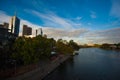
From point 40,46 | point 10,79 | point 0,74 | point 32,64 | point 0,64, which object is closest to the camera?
point 10,79

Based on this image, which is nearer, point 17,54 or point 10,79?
point 10,79

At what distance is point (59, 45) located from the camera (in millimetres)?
88250

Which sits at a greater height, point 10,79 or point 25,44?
point 25,44

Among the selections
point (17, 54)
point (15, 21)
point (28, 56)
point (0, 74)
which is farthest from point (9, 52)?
point (15, 21)

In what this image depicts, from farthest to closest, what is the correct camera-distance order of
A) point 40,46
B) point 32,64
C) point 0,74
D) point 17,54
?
point 40,46, point 32,64, point 17,54, point 0,74

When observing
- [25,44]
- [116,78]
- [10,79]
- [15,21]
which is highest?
[15,21]

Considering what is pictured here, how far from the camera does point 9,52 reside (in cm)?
3394

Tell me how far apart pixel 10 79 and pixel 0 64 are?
24.6ft

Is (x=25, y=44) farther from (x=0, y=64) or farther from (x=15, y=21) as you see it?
(x=15, y=21)

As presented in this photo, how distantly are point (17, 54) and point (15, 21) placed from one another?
163 m

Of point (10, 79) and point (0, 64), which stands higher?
point (0, 64)

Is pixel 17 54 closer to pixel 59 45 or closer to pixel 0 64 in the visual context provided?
pixel 0 64

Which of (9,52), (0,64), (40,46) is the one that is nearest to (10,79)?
(0,64)

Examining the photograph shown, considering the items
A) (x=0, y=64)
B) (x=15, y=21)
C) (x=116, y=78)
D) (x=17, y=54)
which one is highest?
(x=15, y=21)
